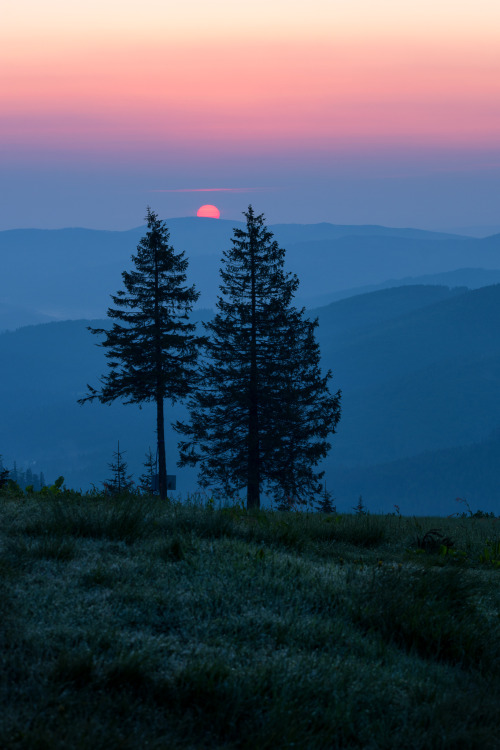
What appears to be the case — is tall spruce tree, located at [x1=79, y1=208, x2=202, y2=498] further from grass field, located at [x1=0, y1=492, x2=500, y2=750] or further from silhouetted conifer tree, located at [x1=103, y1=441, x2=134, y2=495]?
grass field, located at [x1=0, y1=492, x2=500, y2=750]

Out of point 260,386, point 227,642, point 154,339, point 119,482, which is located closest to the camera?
point 227,642

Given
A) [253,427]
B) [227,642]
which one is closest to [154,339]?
[253,427]

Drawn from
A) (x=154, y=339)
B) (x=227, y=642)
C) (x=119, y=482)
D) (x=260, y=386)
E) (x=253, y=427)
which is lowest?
(x=227, y=642)

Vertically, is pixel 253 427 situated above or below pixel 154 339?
below

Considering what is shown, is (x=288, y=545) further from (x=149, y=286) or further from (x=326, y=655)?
(x=149, y=286)

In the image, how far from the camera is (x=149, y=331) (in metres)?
28.9

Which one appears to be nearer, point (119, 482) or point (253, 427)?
point (119, 482)

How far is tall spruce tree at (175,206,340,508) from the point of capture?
29.5 metres

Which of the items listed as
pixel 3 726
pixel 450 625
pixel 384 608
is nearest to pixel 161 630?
pixel 3 726

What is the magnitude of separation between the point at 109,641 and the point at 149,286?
88.1 ft

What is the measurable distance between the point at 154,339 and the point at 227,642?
24902 mm

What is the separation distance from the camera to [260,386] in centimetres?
2942

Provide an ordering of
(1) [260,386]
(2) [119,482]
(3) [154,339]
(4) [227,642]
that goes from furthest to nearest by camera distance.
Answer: (1) [260,386] < (3) [154,339] < (2) [119,482] < (4) [227,642]

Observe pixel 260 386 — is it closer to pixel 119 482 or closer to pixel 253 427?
pixel 253 427
